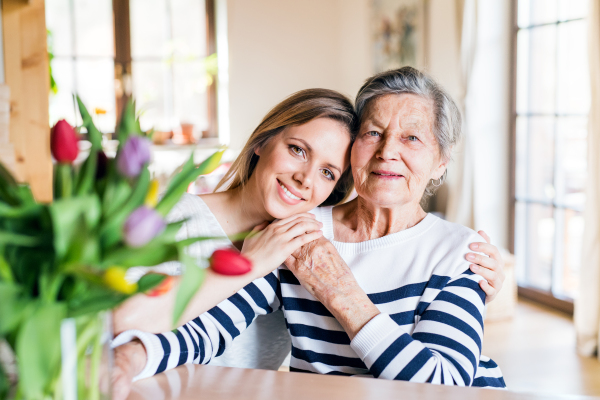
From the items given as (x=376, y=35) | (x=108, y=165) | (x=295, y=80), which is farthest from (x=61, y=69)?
(x=108, y=165)

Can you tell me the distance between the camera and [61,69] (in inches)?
241

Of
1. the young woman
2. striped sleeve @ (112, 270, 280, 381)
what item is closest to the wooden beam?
the young woman

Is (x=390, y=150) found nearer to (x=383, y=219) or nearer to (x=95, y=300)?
(x=383, y=219)

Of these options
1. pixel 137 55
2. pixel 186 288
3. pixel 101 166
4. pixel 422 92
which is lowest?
pixel 186 288

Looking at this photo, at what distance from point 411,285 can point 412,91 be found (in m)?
0.50

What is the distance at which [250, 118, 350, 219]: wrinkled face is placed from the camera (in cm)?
143

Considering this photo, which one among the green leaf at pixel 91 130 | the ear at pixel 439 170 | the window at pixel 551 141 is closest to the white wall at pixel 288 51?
the window at pixel 551 141

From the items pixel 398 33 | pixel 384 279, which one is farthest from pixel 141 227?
pixel 398 33

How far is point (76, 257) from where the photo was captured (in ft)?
1.70

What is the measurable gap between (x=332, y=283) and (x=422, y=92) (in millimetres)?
555

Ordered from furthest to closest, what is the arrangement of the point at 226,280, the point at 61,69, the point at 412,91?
the point at 61,69 → the point at 412,91 → the point at 226,280

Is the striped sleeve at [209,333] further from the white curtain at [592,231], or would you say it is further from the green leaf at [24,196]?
the white curtain at [592,231]

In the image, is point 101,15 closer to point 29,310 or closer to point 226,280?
point 226,280

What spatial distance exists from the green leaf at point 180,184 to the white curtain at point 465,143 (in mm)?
3700
